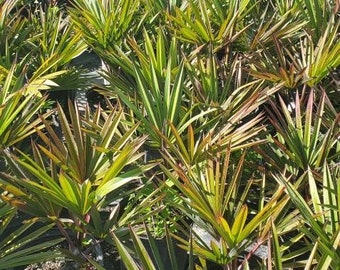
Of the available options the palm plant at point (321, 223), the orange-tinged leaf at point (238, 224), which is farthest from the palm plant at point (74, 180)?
the palm plant at point (321, 223)

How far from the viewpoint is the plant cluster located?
3.38ft

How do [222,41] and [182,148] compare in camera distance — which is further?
[222,41]

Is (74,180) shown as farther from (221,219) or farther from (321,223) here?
(321,223)

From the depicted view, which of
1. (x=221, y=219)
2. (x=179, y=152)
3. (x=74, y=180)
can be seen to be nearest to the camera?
(x=221, y=219)

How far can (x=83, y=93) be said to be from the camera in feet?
8.15

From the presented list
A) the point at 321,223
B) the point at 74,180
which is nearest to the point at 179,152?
the point at 74,180

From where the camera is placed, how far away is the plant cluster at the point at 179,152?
1.03 meters

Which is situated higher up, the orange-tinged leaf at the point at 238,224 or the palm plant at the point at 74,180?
the palm plant at the point at 74,180

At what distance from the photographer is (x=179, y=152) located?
4.05 feet

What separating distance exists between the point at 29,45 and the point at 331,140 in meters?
1.37

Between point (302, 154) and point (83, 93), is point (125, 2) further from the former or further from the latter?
point (302, 154)

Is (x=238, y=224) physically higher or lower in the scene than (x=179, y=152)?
lower

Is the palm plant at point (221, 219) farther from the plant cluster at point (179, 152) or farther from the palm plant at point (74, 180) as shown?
the palm plant at point (74, 180)

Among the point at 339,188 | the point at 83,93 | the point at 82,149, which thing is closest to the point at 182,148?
the point at 82,149
